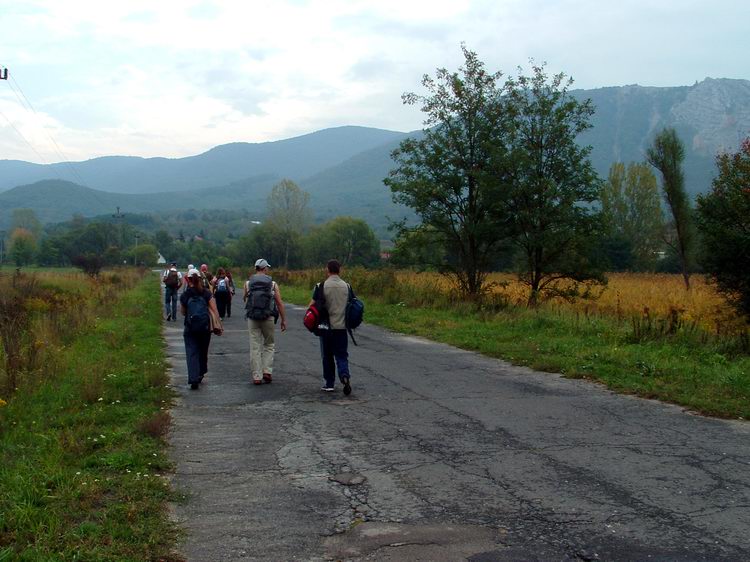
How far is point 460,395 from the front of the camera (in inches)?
375

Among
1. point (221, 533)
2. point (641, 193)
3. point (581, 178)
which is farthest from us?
point (641, 193)

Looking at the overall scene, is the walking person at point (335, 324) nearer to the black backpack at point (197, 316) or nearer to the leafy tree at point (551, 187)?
the black backpack at point (197, 316)

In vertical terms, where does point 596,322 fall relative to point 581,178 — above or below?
below

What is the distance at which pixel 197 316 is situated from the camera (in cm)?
1059

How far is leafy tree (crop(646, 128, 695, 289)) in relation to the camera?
1041 inches

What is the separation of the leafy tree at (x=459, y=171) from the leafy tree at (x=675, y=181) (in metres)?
7.08

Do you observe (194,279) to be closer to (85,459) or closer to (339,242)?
(85,459)

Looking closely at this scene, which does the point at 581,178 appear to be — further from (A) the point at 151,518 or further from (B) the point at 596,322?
(A) the point at 151,518

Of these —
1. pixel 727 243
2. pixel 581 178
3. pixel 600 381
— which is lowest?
pixel 600 381

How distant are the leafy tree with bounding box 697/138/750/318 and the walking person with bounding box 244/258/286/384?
9661 millimetres

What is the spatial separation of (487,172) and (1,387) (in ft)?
55.1

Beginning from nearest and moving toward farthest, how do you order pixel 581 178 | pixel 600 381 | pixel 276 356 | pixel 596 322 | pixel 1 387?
pixel 1 387 < pixel 600 381 < pixel 276 356 < pixel 596 322 < pixel 581 178

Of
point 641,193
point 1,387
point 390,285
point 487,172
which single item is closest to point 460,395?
point 1,387

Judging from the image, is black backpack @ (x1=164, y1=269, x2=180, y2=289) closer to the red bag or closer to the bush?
the red bag
